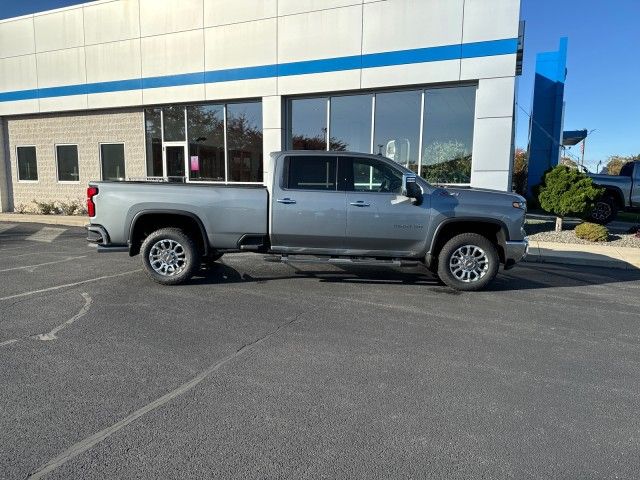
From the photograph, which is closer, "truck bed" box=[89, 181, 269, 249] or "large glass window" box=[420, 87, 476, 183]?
"truck bed" box=[89, 181, 269, 249]

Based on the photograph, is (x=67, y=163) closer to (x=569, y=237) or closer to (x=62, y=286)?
(x=62, y=286)

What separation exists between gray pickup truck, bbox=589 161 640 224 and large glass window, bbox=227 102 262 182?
Answer: 10.6 metres

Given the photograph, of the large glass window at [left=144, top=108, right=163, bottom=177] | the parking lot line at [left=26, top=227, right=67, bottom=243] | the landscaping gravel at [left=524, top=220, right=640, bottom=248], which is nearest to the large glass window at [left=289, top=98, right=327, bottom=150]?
the large glass window at [left=144, top=108, right=163, bottom=177]

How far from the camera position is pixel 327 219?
6348 mm

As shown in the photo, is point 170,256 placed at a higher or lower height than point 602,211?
lower

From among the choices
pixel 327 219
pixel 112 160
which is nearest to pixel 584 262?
pixel 327 219

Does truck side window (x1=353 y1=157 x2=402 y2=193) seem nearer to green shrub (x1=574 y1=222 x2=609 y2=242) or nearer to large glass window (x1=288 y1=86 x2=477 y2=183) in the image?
large glass window (x1=288 y1=86 x2=477 y2=183)

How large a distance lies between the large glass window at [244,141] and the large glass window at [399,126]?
3930 millimetres

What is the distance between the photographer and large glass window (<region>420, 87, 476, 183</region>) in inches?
455

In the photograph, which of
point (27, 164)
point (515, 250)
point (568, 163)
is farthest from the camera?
point (568, 163)

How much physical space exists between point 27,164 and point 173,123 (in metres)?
7.82

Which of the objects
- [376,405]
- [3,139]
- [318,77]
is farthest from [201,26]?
[376,405]

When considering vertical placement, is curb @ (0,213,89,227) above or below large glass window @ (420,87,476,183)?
below

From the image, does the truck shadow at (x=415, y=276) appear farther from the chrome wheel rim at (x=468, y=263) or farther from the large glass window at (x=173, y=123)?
the large glass window at (x=173, y=123)
